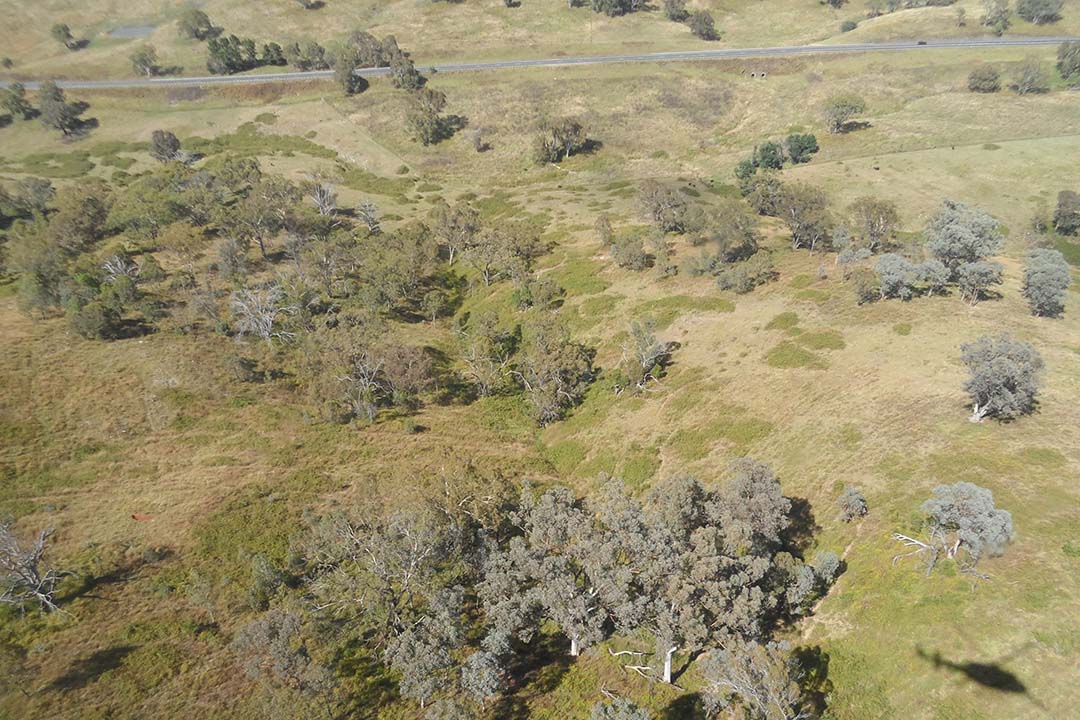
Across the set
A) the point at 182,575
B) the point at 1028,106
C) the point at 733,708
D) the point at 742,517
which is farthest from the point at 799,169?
the point at 182,575

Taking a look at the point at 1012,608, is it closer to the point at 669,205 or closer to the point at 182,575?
the point at 182,575

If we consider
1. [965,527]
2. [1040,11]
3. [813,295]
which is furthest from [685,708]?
[1040,11]

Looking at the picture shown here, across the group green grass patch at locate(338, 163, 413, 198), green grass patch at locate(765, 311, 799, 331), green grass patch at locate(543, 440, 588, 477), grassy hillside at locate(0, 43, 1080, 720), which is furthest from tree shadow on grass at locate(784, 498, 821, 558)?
green grass patch at locate(338, 163, 413, 198)

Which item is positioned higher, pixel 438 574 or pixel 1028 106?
pixel 1028 106

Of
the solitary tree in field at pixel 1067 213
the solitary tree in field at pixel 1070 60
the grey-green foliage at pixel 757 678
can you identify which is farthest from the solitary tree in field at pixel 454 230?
the solitary tree in field at pixel 1070 60

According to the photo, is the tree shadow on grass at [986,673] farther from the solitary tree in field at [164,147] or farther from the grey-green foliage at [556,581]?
the solitary tree in field at [164,147]

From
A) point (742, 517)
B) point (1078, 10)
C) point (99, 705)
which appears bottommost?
point (99, 705)

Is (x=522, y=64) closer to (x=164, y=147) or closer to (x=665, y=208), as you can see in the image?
(x=164, y=147)
